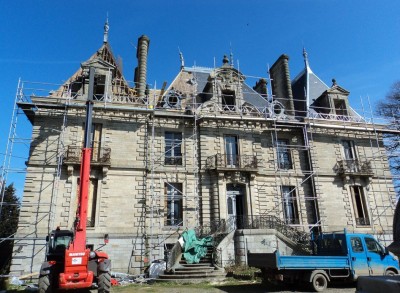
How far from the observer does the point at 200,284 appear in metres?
12.2

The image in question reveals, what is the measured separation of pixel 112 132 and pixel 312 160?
12.6 metres

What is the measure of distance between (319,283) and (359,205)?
1175cm

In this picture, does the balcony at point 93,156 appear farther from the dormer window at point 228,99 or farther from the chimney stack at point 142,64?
the dormer window at point 228,99

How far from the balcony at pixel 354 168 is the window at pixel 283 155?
121 inches

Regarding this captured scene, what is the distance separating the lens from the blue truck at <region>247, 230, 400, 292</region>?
401 inches

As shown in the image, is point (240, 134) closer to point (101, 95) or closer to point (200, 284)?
point (101, 95)

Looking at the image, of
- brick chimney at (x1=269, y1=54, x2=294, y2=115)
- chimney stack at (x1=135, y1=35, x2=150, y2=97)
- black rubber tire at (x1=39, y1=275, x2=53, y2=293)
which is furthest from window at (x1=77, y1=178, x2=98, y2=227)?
brick chimney at (x1=269, y1=54, x2=294, y2=115)

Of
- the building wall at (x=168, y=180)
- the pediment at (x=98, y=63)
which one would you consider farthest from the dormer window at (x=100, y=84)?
the building wall at (x=168, y=180)

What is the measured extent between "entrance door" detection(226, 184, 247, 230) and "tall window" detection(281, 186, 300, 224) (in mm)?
2629

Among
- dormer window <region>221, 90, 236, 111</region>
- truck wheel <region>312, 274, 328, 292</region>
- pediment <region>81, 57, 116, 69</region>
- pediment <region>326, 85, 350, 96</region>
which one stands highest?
pediment <region>81, 57, 116, 69</region>

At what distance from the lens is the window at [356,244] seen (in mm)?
11227

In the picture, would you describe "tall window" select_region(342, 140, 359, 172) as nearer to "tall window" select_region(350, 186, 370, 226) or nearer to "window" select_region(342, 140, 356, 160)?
"window" select_region(342, 140, 356, 160)

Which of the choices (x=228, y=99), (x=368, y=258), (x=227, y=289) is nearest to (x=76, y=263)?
(x=227, y=289)

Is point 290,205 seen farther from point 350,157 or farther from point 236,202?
point 350,157
